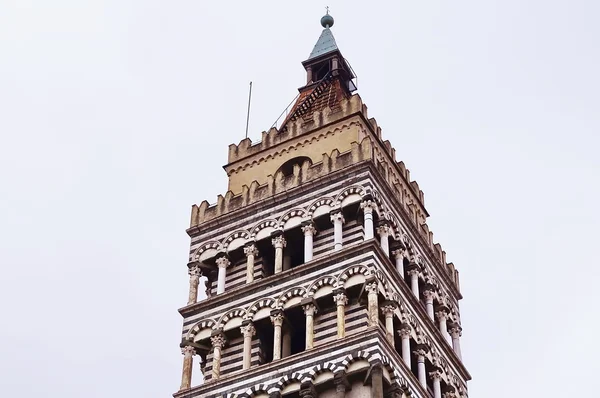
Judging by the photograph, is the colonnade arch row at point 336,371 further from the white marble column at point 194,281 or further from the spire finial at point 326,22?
the spire finial at point 326,22

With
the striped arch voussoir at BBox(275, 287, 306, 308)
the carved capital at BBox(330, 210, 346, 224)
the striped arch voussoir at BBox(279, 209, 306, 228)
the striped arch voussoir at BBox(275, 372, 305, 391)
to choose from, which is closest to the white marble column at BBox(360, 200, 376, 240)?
the carved capital at BBox(330, 210, 346, 224)

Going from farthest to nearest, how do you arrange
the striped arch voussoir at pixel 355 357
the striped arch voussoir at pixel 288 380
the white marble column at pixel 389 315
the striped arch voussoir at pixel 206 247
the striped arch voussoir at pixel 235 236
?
the striped arch voussoir at pixel 206 247 → the striped arch voussoir at pixel 235 236 → the white marble column at pixel 389 315 → the striped arch voussoir at pixel 288 380 → the striped arch voussoir at pixel 355 357

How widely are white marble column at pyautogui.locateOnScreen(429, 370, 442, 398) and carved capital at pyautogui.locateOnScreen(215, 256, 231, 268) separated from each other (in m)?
6.80

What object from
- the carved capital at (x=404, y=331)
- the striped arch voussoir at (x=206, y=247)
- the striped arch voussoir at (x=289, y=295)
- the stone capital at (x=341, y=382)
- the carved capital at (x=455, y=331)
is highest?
the striped arch voussoir at (x=206, y=247)

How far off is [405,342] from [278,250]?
472cm

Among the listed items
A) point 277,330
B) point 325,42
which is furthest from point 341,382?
point 325,42

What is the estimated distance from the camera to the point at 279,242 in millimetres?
36938

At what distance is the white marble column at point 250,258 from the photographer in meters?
36.6

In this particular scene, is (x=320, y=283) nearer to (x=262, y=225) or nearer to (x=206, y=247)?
(x=262, y=225)

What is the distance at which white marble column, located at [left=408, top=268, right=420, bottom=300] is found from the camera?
37247mm

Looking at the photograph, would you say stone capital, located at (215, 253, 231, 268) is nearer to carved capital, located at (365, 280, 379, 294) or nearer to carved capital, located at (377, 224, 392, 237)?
carved capital, located at (377, 224, 392, 237)

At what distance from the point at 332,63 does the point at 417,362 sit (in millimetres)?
15044

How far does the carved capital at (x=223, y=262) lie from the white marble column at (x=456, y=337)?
7.40 m

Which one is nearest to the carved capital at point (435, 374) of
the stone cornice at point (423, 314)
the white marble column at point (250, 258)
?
the stone cornice at point (423, 314)
